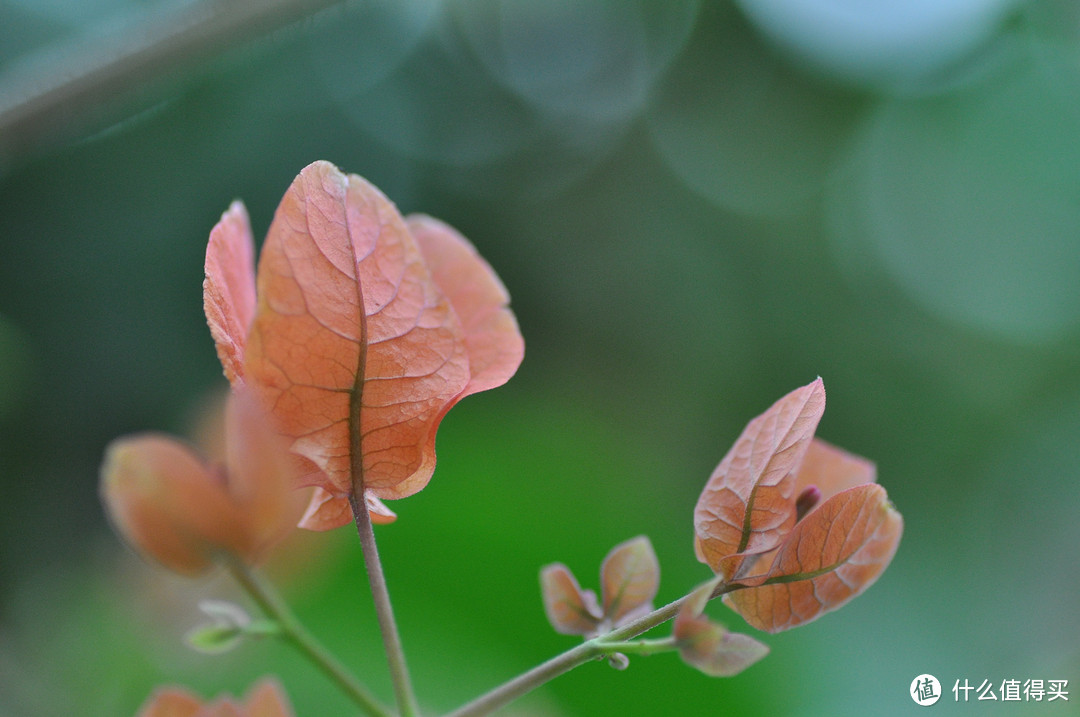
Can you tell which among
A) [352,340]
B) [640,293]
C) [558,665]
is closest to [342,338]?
[352,340]

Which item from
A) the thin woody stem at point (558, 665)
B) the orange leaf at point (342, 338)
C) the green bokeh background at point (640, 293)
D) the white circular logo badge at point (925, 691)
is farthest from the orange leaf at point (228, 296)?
the green bokeh background at point (640, 293)

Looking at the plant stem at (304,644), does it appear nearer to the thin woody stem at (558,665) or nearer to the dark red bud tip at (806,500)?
the thin woody stem at (558,665)

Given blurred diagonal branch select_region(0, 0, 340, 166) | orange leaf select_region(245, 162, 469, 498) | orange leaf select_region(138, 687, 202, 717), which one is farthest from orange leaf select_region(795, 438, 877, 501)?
blurred diagonal branch select_region(0, 0, 340, 166)

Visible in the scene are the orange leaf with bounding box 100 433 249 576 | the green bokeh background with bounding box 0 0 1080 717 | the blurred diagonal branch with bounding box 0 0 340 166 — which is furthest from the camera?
the green bokeh background with bounding box 0 0 1080 717

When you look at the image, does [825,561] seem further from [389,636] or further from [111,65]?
[111,65]

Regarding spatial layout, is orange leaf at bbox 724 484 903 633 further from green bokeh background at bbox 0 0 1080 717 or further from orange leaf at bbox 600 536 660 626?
green bokeh background at bbox 0 0 1080 717

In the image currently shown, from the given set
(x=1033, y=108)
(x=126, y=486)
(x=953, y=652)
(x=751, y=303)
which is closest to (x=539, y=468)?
(x=953, y=652)
